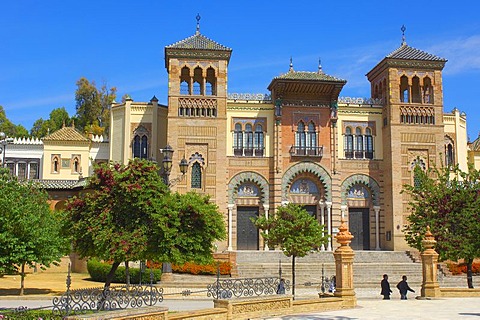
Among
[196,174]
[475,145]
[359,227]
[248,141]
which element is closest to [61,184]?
[196,174]

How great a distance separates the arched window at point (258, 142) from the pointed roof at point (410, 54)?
9784mm

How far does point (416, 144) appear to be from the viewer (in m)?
38.6

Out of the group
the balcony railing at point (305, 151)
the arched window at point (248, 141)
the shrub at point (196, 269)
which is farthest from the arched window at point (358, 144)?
the shrub at point (196, 269)

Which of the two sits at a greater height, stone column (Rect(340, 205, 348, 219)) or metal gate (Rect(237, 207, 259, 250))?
stone column (Rect(340, 205, 348, 219))

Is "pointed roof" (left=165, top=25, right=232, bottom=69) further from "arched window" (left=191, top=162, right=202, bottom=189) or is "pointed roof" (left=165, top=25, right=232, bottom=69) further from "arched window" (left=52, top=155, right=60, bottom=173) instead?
"arched window" (left=52, top=155, right=60, bottom=173)

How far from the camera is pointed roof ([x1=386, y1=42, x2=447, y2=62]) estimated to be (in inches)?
1554

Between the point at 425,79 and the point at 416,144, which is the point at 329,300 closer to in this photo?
the point at 416,144

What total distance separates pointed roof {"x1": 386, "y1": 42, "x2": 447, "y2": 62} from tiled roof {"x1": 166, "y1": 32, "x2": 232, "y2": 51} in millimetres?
11229

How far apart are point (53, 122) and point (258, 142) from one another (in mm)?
32677

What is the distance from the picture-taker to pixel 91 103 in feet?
211

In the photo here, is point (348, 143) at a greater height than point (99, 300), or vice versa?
point (348, 143)

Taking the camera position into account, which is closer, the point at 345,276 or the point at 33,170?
the point at 345,276

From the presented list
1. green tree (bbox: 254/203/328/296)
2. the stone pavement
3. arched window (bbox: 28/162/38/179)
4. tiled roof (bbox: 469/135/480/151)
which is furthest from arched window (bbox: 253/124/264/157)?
tiled roof (bbox: 469/135/480/151)

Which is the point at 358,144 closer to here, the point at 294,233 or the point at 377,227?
the point at 377,227
